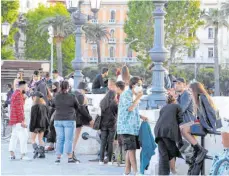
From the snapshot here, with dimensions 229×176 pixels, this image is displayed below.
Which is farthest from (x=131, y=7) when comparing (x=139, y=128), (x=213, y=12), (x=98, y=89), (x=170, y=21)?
(x=139, y=128)

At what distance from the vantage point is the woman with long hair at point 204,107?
11430 millimetres

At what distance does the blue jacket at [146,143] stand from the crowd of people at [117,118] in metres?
0.04

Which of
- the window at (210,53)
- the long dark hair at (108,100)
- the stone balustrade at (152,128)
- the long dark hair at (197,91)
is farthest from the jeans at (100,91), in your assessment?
the window at (210,53)

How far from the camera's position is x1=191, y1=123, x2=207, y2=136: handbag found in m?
11.6

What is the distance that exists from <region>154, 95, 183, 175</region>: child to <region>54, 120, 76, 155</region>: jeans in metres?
3.28

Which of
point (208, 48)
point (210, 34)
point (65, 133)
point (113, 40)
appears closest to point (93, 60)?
point (113, 40)

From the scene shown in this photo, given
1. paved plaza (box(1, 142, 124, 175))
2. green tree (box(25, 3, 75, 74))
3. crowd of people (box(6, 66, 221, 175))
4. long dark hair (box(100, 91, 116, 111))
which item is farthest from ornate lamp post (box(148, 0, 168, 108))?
green tree (box(25, 3, 75, 74))

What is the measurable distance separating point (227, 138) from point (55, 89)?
24.7ft

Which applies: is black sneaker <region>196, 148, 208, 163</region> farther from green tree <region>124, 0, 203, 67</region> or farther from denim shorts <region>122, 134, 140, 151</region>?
green tree <region>124, 0, 203, 67</region>

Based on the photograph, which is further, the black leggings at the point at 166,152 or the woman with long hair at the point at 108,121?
the woman with long hair at the point at 108,121

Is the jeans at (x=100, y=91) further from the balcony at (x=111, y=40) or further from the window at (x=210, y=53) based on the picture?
the window at (x=210, y=53)

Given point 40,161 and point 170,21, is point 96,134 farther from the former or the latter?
point 170,21

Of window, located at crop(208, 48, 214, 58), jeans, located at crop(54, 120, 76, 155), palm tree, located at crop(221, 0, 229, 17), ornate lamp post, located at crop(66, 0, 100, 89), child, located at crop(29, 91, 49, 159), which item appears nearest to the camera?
jeans, located at crop(54, 120, 76, 155)

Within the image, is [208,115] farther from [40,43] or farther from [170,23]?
[40,43]
